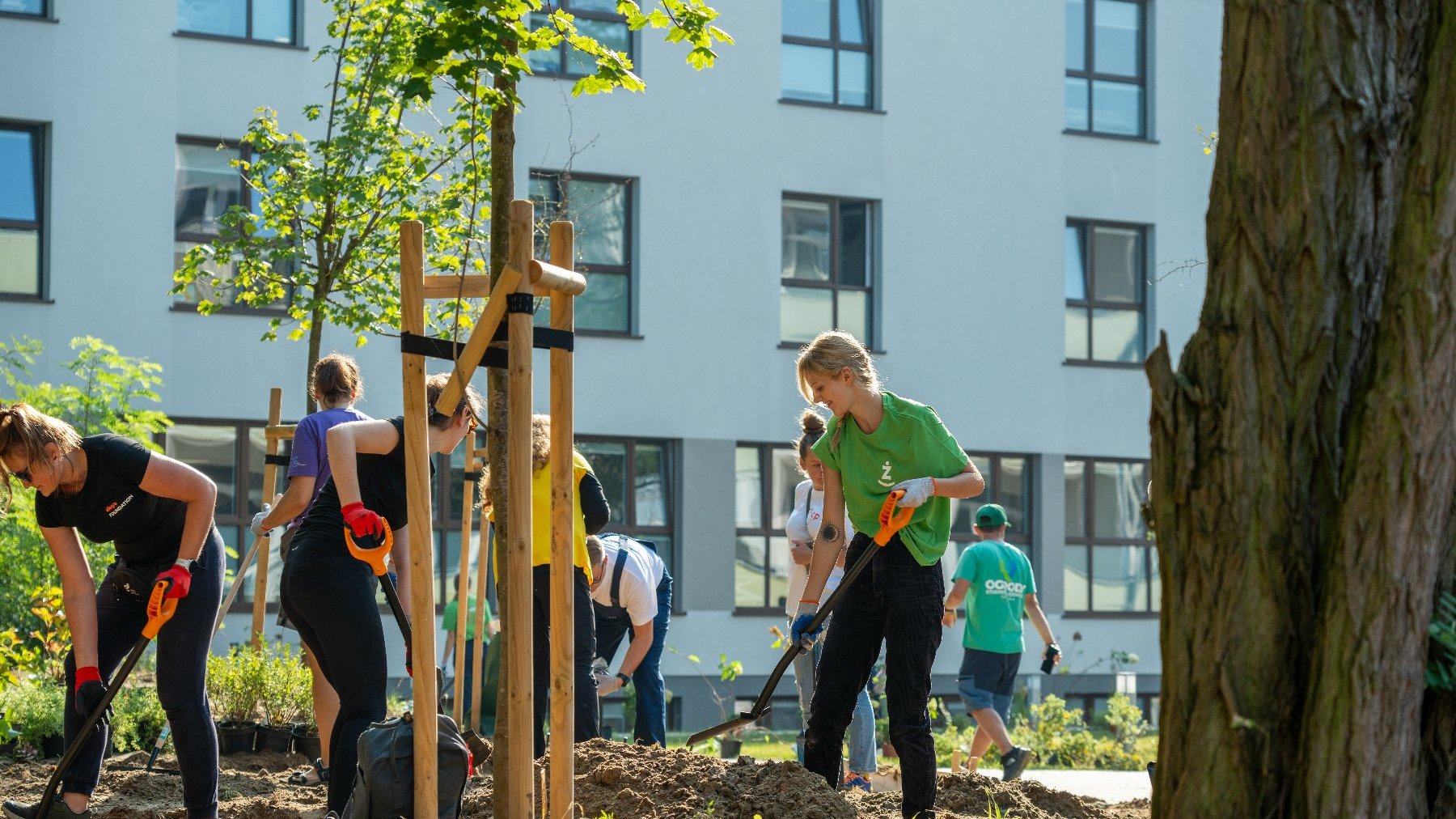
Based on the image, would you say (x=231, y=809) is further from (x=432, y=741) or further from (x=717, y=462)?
(x=717, y=462)

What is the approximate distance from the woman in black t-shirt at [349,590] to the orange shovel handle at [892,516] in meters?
1.37

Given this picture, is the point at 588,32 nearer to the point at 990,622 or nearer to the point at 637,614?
the point at 990,622

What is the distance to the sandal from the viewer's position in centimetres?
684

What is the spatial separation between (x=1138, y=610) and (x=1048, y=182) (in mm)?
5333

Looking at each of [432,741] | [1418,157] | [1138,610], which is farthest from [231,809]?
[1138,610]

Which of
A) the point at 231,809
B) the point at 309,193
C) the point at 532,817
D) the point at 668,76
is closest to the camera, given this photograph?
the point at 532,817

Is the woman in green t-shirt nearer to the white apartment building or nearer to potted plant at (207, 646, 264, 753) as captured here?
potted plant at (207, 646, 264, 753)

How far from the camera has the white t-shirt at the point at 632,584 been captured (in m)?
8.04

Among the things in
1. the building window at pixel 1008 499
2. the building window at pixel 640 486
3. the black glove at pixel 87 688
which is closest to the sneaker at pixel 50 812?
the black glove at pixel 87 688

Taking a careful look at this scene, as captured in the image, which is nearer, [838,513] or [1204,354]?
[1204,354]

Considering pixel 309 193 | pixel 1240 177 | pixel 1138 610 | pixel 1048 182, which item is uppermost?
pixel 1048 182

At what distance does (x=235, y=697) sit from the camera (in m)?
8.11

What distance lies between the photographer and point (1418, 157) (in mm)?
3146

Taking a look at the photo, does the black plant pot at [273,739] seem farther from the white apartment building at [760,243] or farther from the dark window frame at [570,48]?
the dark window frame at [570,48]
